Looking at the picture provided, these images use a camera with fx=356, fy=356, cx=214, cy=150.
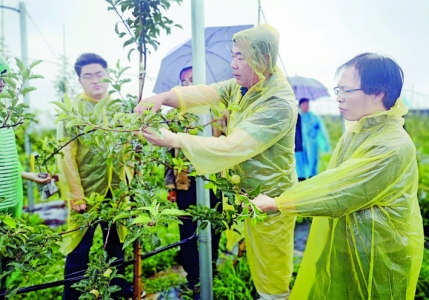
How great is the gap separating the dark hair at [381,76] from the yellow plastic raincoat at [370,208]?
0.06 meters

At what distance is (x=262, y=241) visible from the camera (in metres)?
1.63

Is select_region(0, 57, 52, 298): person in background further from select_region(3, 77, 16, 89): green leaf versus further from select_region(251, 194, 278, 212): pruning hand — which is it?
select_region(251, 194, 278, 212): pruning hand

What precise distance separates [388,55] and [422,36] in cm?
38

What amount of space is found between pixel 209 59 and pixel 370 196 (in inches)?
42.3

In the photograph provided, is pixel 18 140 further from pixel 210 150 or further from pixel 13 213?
pixel 210 150

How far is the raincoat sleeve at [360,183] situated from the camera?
1.23m

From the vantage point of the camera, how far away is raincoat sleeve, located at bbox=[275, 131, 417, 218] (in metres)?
Result: 1.23

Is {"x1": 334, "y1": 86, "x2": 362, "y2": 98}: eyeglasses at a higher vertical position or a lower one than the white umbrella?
lower

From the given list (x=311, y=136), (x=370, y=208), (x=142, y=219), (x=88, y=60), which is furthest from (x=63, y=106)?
(x=311, y=136)

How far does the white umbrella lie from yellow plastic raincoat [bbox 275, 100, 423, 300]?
2.39 ft

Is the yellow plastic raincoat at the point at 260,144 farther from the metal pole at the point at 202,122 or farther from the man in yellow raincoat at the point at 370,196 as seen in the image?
the man in yellow raincoat at the point at 370,196

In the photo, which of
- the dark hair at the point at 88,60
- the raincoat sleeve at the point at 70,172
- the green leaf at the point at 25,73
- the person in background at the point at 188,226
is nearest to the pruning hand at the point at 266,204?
the green leaf at the point at 25,73

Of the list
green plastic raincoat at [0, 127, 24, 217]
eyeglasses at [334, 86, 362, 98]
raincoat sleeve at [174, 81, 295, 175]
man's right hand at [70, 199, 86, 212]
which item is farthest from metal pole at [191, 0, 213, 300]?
Result: green plastic raincoat at [0, 127, 24, 217]

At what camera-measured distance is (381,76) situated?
4.13 feet
